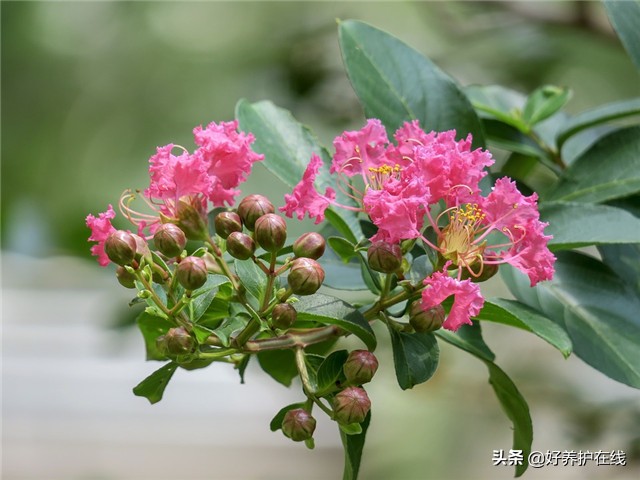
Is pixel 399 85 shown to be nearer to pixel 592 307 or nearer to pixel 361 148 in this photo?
pixel 361 148

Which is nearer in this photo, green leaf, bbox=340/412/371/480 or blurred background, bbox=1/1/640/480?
green leaf, bbox=340/412/371/480

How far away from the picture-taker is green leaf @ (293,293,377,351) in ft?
1.96

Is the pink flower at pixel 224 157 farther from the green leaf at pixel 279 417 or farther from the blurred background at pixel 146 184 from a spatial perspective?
the blurred background at pixel 146 184

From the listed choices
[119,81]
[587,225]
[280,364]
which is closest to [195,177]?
[280,364]

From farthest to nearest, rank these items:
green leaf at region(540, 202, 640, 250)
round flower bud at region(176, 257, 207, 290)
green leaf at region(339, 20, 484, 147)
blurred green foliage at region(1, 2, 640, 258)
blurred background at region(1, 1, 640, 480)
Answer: blurred green foliage at region(1, 2, 640, 258)
blurred background at region(1, 1, 640, 480)
green leaf at region(339, 20, 484, 147)
green leaf at region(540, 202, 640, 250)
round flower bud at region(176, 257, 207, 290)

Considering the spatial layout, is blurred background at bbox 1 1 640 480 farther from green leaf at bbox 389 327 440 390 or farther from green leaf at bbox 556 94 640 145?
green leaf at bbox 389 327 440 390

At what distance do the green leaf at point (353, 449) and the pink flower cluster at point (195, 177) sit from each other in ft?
0.66

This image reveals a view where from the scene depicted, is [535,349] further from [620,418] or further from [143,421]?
[143,421]

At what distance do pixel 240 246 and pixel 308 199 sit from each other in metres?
0.09

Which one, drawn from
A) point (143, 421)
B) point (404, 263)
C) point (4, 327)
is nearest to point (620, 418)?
point (404, 263)

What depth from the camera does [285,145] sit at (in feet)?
2.60

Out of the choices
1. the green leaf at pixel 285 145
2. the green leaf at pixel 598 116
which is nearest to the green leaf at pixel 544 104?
the green leaf at pixel 598 116

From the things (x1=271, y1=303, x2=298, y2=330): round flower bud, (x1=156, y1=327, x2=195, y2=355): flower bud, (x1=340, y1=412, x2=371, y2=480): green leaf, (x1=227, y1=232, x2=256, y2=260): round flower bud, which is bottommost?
(x1=340, y1=412, x2=371, y2=480): green leaf

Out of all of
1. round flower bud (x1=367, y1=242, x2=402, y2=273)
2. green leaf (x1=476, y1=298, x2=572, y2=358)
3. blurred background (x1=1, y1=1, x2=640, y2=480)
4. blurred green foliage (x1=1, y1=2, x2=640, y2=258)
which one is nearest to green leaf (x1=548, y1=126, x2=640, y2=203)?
green leaf (x1=476, y1=298, x2=572, y2=358)
